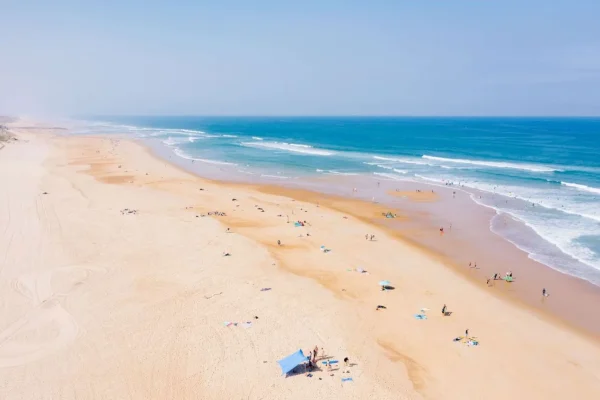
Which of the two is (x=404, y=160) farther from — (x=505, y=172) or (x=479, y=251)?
(x=479, y=251)

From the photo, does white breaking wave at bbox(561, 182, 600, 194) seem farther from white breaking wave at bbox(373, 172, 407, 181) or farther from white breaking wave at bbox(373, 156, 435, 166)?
white breaking wave at bbox(373, 156, 435, 166)

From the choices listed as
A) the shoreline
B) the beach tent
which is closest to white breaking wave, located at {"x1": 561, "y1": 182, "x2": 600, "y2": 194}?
the shoreline

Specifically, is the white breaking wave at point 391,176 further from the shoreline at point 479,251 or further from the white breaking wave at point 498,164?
the white breaking wave at point 498,164

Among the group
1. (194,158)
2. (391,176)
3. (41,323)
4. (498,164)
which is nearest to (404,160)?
(498,164)

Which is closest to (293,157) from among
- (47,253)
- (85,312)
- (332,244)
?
(332,244)

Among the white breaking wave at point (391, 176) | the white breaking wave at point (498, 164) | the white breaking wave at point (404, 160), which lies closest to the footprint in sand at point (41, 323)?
the white breaking wave at point (391, 176)

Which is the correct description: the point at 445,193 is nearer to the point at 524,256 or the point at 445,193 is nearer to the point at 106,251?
the point at 524,256
